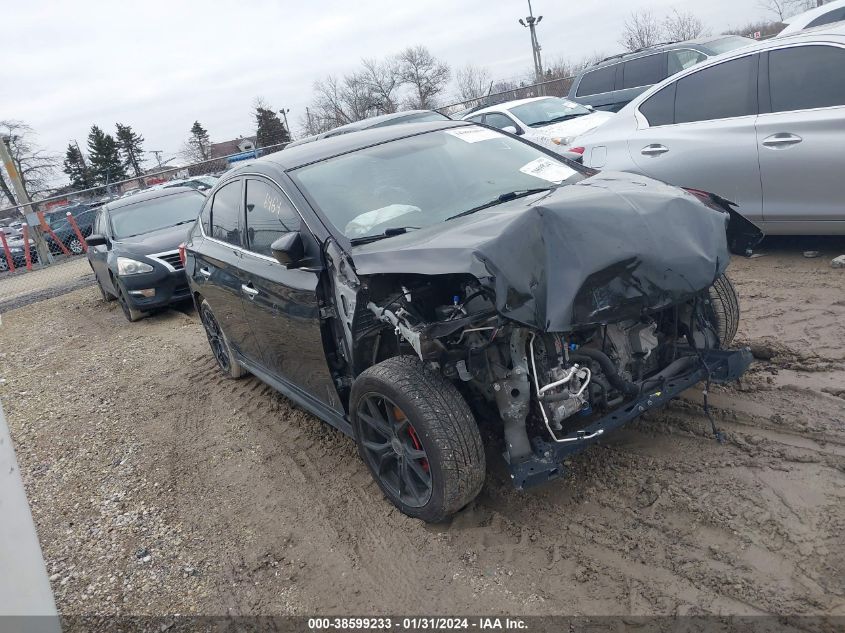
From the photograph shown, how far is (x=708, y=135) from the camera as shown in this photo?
→ 561cm

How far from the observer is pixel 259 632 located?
275 centimetres

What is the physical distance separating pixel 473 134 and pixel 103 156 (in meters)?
61.5

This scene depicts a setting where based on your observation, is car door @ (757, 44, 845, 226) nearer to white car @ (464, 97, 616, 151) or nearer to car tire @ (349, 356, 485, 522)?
car tire @ (349, 356, 485, 522)

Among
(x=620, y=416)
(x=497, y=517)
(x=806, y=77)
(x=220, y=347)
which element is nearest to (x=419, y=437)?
(x=497, y=517)

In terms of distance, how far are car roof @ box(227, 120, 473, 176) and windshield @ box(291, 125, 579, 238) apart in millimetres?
69

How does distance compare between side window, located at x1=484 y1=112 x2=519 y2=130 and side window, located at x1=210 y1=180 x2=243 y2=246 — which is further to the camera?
side window, located at x1=484 y1=112 x2=519 y2=130

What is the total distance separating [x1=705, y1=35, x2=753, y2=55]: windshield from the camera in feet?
41.2

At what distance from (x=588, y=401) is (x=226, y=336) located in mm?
3123

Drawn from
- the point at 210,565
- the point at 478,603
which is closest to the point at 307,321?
the point at 210,565

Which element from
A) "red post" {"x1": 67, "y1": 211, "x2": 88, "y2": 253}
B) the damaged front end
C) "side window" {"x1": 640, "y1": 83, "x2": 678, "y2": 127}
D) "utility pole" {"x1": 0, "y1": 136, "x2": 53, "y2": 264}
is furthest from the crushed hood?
"red post" {"x1": 67, "y1": 211, "x2": 88, "y2": 253}

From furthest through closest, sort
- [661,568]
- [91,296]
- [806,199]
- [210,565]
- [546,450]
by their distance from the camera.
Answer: [91,296]
[806,199]
[210,565]
[546,450]
[661,568]

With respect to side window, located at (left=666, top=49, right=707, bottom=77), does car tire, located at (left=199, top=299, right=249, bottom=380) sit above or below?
below

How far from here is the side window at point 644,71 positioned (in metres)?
12.3

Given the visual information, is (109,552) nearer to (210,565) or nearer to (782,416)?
(210,565)
